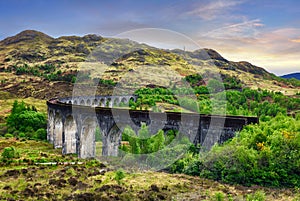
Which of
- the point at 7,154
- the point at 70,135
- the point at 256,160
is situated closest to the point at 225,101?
the point at 70,135

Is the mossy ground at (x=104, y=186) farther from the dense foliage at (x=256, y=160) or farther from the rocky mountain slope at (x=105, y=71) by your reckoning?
the rocky mountain slope at (x=105, y=71)

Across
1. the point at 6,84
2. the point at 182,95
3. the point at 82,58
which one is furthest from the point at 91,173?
the point at 82,58

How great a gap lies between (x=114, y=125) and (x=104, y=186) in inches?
504

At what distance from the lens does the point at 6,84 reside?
390ft

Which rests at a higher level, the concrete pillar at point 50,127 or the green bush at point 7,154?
the concrete pillar at point 50,127

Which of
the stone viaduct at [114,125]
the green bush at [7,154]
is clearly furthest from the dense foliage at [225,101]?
the green bush at [7,154]

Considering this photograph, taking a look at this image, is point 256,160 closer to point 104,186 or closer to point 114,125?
point 104,186

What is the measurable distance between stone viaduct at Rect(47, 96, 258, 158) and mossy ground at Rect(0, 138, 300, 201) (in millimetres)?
5006

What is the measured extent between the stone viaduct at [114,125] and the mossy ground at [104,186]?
501 centimetres

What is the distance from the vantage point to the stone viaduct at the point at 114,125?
30.9 meters

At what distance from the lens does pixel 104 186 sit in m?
25.6

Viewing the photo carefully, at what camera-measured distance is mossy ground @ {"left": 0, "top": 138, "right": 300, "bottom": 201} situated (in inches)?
911

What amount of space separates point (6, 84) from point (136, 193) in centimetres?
10888

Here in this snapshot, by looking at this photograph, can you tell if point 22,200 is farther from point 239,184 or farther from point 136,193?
point 239,184
